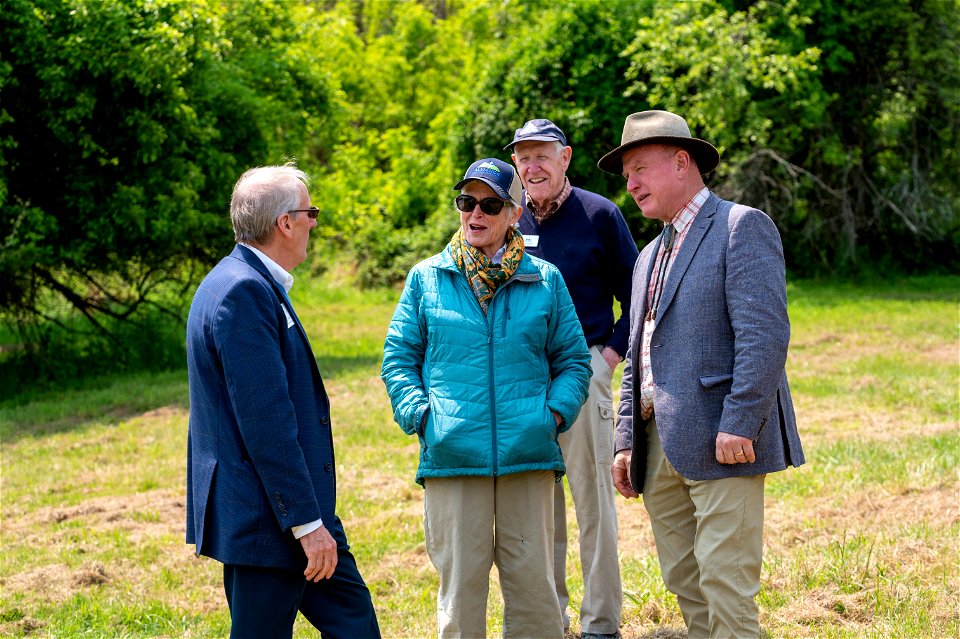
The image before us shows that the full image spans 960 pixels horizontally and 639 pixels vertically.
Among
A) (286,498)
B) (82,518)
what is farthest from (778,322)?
(82,518)

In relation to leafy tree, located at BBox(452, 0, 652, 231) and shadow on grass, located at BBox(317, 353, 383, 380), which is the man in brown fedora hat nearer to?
shadow on grass, located at BBox(317, 353, 383, 380)

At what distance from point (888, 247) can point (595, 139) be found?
7.15 m

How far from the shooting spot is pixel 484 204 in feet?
13.2

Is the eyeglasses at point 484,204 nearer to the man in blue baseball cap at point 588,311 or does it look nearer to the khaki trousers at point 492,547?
the man in blue baseball cap at point 588,311

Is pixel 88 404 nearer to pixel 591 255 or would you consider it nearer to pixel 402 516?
pixel 402 516

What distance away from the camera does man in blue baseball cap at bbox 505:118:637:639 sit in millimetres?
4801

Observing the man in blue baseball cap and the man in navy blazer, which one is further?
the man in blue baseball cap

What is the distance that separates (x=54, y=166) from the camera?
13820mm

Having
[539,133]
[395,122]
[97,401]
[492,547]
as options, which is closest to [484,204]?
[539,133]

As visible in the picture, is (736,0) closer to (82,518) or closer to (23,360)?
(23,360)

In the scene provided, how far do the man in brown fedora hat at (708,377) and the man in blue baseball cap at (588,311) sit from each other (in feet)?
2.47

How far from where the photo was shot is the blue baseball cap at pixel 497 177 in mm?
3986

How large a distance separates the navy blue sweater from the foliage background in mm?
9538

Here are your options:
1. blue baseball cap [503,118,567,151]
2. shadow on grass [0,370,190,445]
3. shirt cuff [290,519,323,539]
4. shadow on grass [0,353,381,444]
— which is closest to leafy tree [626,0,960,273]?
shadow on grass [0,353,381,444]
